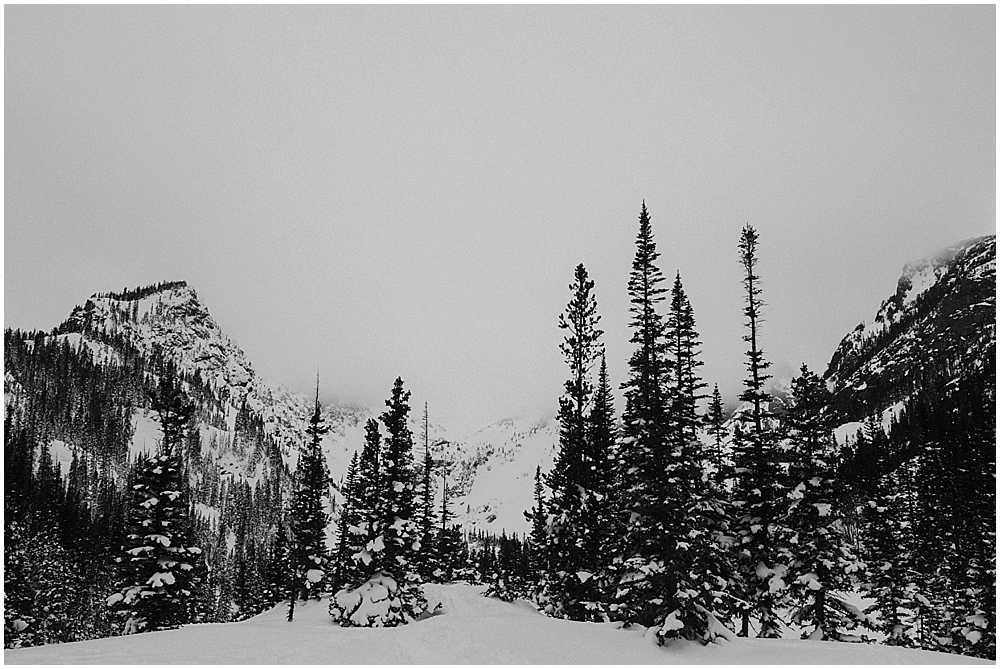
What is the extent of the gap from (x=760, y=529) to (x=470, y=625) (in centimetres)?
1188

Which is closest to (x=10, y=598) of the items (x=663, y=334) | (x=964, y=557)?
(x=663, y=334)

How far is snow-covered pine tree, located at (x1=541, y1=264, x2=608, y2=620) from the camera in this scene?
27.2 meters

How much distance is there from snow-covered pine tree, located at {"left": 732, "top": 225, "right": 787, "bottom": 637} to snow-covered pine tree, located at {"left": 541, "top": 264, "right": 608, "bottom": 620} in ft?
19.0

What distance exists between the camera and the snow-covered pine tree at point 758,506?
23422mm

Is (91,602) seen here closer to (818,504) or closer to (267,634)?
(267,634)

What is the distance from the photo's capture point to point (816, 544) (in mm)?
23016

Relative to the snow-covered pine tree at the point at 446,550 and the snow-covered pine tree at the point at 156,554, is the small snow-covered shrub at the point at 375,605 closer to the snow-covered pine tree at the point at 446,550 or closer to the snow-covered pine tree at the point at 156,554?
the snow-covered pine tree at the point at 156,554

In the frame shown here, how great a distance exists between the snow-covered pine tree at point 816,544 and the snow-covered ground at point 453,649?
16.2ft

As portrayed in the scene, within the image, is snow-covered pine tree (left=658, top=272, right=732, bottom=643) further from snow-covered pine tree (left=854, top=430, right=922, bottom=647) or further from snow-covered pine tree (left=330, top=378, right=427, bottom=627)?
snow-covered pine tree (left=330, top=378, right=427, bottom=627)

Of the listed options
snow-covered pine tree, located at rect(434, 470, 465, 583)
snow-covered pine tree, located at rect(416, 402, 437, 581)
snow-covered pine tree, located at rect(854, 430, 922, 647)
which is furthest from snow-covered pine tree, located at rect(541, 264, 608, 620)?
snow-covered pine tree, located at rect(434, 470, 465, 583)

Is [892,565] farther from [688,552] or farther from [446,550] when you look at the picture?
[446,550]

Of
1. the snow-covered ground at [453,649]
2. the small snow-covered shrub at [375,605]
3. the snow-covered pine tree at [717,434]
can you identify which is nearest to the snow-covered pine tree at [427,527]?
the small snow-covered shrub at [375,605]

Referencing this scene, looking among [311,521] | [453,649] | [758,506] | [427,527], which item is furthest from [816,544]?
[427,527]

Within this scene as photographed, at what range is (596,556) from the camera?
27.0 metres
